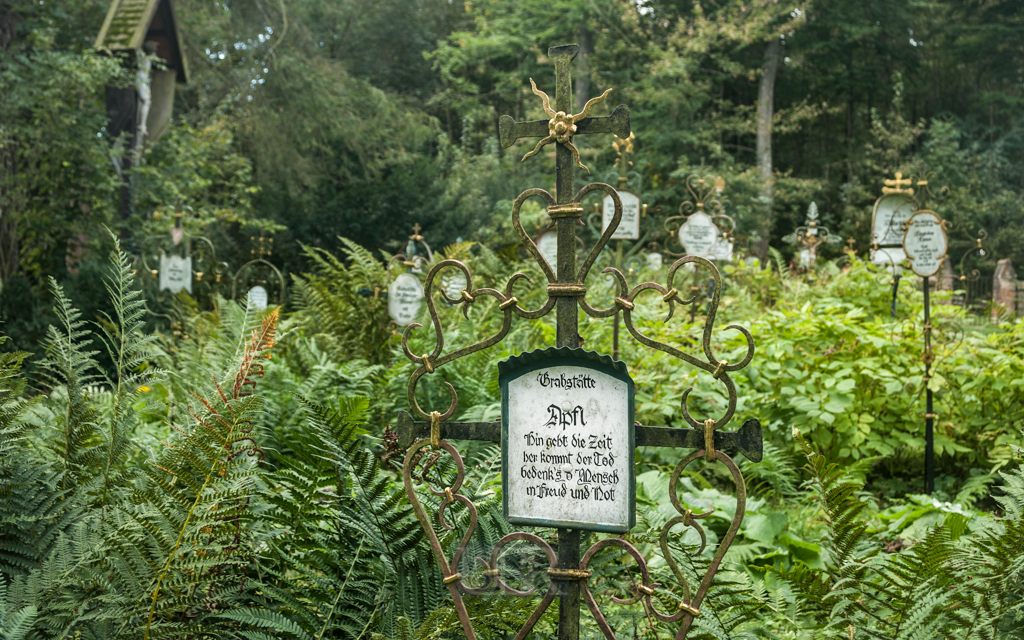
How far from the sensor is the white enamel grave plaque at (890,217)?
494 cm

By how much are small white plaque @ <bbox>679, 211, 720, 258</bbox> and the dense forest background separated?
249 centimetres

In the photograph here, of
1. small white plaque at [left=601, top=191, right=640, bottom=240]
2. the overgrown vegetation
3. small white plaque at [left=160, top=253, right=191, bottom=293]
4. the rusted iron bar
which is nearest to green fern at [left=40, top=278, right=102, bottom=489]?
the overgrown vegetation

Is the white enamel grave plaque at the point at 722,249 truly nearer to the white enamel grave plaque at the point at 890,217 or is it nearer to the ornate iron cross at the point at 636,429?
the white enamel grave plaque at the point at 890,217

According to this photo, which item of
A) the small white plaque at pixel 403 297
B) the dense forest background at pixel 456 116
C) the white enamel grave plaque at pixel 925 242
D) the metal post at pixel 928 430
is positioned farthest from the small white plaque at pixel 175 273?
the metal post at pixel 928 430

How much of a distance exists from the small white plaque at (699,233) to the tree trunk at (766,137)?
32.9ft

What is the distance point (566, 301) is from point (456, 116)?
24568mm

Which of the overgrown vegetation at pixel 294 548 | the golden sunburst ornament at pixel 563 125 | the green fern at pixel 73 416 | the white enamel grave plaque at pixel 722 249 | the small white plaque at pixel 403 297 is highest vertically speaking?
the white enamel grave plaque at pixel 722 249

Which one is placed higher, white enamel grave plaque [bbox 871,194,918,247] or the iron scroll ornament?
white enamel grave plaque [bbox 871,194,918,247]

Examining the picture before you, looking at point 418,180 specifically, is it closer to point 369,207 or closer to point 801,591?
point 369,207

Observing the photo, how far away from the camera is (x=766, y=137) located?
59.1 ft

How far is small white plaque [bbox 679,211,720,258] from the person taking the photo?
7.10 m

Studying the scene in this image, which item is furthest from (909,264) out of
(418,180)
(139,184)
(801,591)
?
(418,180)

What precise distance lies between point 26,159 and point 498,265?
18.5 feet

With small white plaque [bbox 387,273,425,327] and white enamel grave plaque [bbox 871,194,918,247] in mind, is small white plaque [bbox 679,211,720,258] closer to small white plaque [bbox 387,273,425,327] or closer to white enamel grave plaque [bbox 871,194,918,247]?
white enamel grave plaque [bbox 871,194,918,247]
